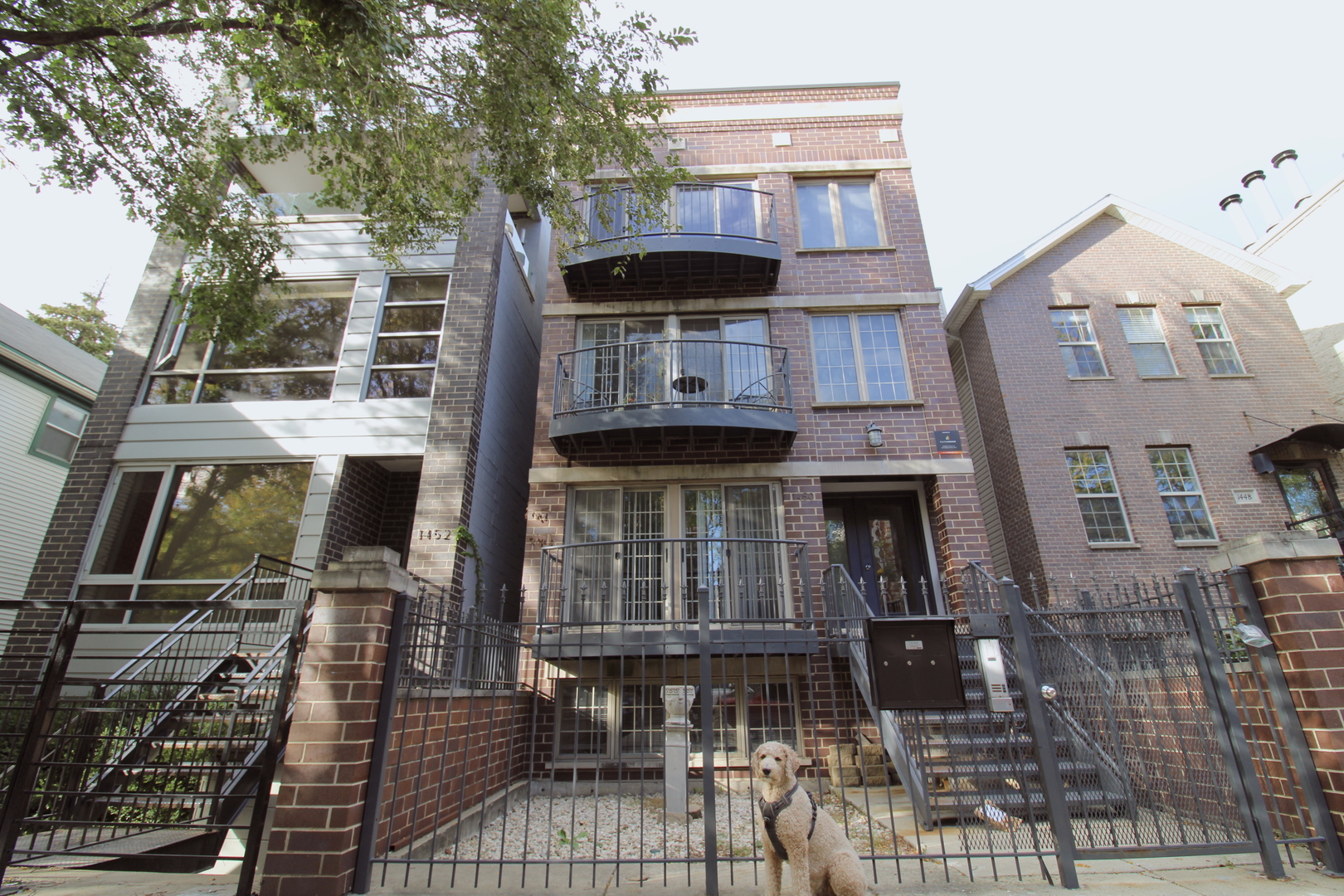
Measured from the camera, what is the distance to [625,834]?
223 inches

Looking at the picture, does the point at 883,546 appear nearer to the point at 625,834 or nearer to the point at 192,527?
the point at 625,834

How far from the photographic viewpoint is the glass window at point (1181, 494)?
10.8m

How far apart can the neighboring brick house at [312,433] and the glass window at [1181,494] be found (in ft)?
38.1

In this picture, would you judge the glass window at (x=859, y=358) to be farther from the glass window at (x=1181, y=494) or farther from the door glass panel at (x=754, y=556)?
the glass window at (x=1181, y=494)

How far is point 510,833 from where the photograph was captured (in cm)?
579

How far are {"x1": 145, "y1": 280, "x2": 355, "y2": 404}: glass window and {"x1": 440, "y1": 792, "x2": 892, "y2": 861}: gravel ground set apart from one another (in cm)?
711

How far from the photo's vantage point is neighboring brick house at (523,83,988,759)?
8.96 metres

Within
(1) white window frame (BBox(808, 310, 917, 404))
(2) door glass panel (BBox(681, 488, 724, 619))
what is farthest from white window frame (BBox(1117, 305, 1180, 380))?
(2) door glass panel (BBox(681, 488, 724, 619))

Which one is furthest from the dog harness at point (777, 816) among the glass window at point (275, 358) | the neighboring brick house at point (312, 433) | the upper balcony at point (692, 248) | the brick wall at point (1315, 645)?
the glass window at point (275, 358)

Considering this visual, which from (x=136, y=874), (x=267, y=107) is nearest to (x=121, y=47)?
(x=267, y=107)

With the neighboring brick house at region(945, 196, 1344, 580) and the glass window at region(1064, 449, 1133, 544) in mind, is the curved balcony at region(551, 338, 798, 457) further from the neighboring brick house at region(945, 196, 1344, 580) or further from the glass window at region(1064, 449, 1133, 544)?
the glass window at region(1064, 449, 1133, 544)

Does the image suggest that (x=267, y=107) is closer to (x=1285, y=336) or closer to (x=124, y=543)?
(x=124, y=543)

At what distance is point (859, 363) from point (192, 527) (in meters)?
10.7

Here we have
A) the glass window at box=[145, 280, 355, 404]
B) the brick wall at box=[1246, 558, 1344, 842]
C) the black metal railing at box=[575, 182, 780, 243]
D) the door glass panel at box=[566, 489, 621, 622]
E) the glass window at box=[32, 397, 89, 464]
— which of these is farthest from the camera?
the glass window at box=[32, 397, 89, 464]
